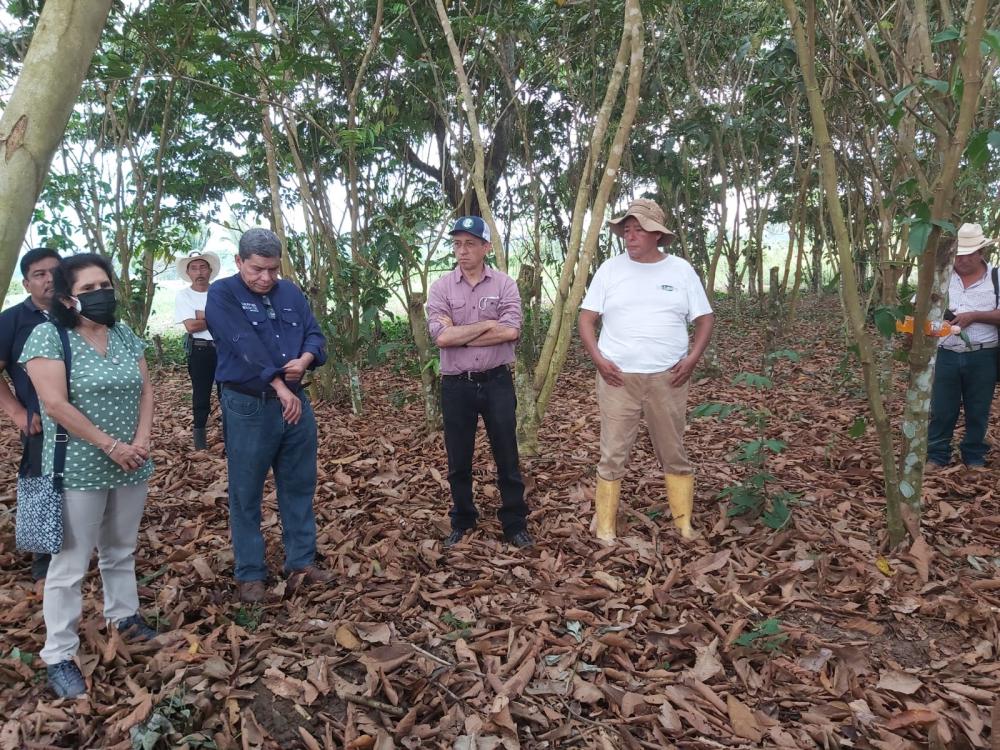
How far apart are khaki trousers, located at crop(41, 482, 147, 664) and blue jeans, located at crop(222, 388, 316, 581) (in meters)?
0.46

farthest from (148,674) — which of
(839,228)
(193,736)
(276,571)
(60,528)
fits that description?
(839,228)

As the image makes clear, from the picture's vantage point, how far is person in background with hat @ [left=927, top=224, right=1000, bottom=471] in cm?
452

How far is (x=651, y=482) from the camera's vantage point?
4.87 metres

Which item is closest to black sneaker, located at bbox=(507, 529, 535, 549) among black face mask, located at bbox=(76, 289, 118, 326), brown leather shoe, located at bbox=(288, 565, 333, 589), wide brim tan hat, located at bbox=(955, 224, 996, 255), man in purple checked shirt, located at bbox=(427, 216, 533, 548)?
man in purple checked shirt, located at bbox=(427, 216, 533, 548)

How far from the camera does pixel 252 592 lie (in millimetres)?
3326

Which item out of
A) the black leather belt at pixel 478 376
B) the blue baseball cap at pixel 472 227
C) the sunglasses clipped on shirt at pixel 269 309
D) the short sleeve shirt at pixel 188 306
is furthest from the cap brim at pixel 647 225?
the short sleeve shirt at pixel 188 306

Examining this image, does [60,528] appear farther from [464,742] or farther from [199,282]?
[199,282]

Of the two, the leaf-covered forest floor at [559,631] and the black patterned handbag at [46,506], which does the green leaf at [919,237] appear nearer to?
the leaf-covered forest floor at [559,631]

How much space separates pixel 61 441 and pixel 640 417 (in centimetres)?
280

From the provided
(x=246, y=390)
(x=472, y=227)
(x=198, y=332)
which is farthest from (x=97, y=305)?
(x=198, y=332)

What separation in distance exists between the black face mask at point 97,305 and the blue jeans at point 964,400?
5033 mm

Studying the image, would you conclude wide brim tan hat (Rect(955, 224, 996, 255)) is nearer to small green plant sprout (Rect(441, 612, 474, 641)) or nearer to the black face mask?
small green plant sprout (Rect(441, 612, 474, 641))

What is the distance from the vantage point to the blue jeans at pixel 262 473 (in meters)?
3.21

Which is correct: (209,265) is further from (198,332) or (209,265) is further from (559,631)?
(559,631)
